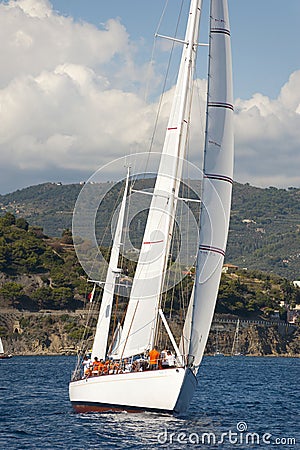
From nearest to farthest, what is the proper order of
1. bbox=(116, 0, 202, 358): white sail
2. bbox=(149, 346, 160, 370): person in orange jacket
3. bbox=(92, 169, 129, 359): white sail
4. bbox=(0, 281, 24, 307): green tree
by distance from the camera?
bbox=(149, 346, 160, 370): person in orange jacket → bbox=(116, 0, 202, 358): white sail → bbox=(92, 169, 129, 359): white sail → bbox=(0, 281, 24, 307): green tree

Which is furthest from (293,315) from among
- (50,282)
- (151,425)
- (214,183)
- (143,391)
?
(151,425)

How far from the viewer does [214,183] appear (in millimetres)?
29891

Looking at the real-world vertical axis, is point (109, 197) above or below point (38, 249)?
below

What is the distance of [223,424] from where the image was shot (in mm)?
31141

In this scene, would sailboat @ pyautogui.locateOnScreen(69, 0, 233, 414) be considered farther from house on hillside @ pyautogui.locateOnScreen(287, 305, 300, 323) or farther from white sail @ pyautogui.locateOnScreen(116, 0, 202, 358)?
house on hillside @ pyautogui.locateOnScreen(287, 305, 300, 323)

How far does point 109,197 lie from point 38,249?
8041 centimetres

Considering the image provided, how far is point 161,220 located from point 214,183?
9.12 ft

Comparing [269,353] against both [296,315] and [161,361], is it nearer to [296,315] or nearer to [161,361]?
[296,315]

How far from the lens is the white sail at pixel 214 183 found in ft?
95.7

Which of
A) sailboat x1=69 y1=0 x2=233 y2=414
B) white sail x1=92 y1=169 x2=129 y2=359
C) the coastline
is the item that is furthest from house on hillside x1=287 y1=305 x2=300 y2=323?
sailboat x1=69 y1=0 x2=233 y2=414

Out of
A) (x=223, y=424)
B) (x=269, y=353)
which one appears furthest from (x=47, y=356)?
(x=223, y=424)

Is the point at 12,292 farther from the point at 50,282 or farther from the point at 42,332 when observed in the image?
the point at 50,282

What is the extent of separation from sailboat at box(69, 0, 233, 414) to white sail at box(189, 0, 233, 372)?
33 mm

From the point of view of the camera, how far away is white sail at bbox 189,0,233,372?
1148 inches
